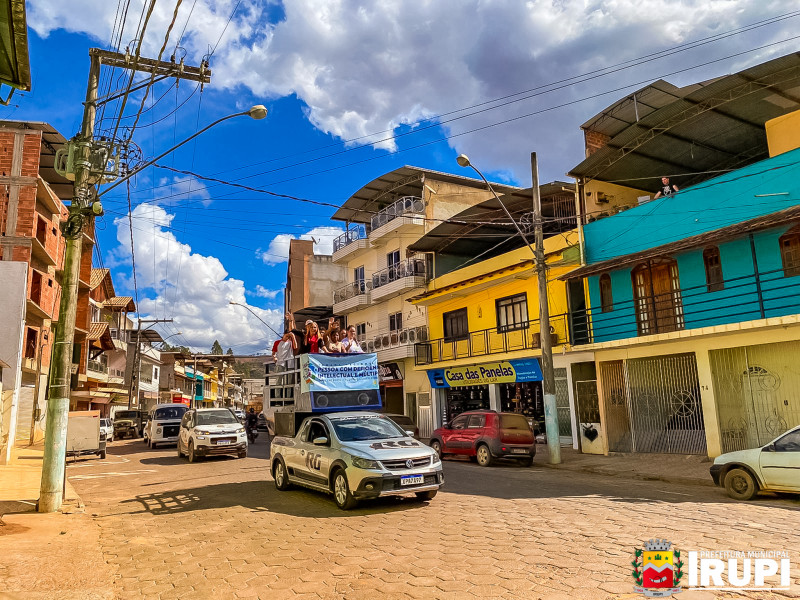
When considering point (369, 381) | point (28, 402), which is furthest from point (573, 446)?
point (28, 402)

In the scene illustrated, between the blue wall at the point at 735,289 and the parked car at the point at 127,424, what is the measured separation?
32.6 metres

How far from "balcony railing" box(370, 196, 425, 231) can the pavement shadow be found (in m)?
19.2

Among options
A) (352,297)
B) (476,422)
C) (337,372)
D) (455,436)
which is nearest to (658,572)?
(337,372)

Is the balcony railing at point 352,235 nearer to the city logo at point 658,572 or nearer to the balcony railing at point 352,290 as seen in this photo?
the balcony railing at point 352,290

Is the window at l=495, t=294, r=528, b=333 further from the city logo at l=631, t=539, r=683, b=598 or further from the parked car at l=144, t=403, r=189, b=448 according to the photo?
the city logo at l=631, t=539, r=683, b=598

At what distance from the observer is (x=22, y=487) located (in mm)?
12562

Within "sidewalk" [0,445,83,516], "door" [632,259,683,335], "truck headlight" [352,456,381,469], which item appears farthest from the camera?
"door" [632,259,683,335]

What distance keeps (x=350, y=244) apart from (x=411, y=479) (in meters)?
27.6

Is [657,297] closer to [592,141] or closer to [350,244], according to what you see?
[592,141]

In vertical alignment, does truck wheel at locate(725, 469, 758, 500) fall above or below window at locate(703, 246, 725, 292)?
below

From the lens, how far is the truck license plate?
9.09 meters

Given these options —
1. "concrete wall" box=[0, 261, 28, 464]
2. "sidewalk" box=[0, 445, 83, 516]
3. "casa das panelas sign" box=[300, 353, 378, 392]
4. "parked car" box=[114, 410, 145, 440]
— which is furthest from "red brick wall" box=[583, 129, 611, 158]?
"parked car" box=[114, 410, 145, 440]

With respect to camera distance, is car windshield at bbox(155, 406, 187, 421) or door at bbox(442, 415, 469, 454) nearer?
door at bbox(442, 415, 469, 454)

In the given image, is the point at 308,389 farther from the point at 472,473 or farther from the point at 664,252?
the point at 664,252
